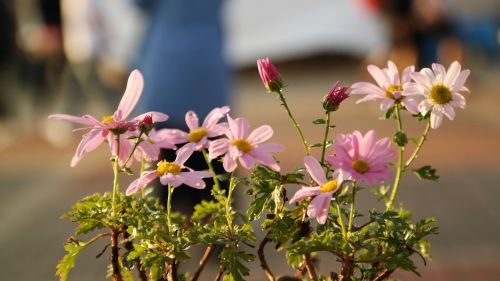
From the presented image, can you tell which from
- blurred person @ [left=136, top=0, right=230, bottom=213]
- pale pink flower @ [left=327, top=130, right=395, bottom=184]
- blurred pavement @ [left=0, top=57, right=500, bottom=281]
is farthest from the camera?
blurred pavement @ [left=0, top=57, right=500, bottom=281]

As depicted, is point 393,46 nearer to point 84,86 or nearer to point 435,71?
point 84,86

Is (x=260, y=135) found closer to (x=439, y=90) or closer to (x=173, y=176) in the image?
(x=173, y=176)

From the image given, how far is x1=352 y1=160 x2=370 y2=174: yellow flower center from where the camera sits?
4.74 feet

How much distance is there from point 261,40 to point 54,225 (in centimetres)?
1039

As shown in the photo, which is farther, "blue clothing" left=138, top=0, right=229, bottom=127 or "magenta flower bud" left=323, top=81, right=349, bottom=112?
"blue clothing" left=138, top=0, right=229, bottom=127

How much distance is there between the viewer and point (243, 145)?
153cm

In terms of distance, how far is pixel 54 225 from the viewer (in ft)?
22.0

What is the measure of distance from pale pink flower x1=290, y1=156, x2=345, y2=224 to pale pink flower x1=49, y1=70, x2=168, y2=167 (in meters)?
0.26

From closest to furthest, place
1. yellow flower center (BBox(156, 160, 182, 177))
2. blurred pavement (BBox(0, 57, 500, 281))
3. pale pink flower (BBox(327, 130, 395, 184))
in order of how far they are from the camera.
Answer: pale pink flower (BBox(327, 130, 395, 184)) < yellow flower center (BBox(156, 160, 182, 177)) < blurred pavement (BBox(0, 57, 500, 281))

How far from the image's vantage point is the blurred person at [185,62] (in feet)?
15.4

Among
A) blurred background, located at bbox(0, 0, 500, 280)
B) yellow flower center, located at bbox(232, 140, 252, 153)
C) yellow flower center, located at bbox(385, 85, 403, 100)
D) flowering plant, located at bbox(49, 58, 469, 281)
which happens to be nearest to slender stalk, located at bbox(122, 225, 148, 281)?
flowering plant, located at bbox(49, 58, 469, 281)

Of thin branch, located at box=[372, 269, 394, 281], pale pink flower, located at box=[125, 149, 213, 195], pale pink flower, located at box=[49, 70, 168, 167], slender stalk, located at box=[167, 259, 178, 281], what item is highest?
pale pink flower, located at box=[49, 70, 168, 167]

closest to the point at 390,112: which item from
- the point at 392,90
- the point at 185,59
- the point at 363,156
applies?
the point at 392,90

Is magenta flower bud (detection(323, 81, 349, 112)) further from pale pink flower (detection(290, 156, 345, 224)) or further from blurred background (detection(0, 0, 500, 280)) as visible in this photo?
blurred background (detection(0, 0, 500, 280))
